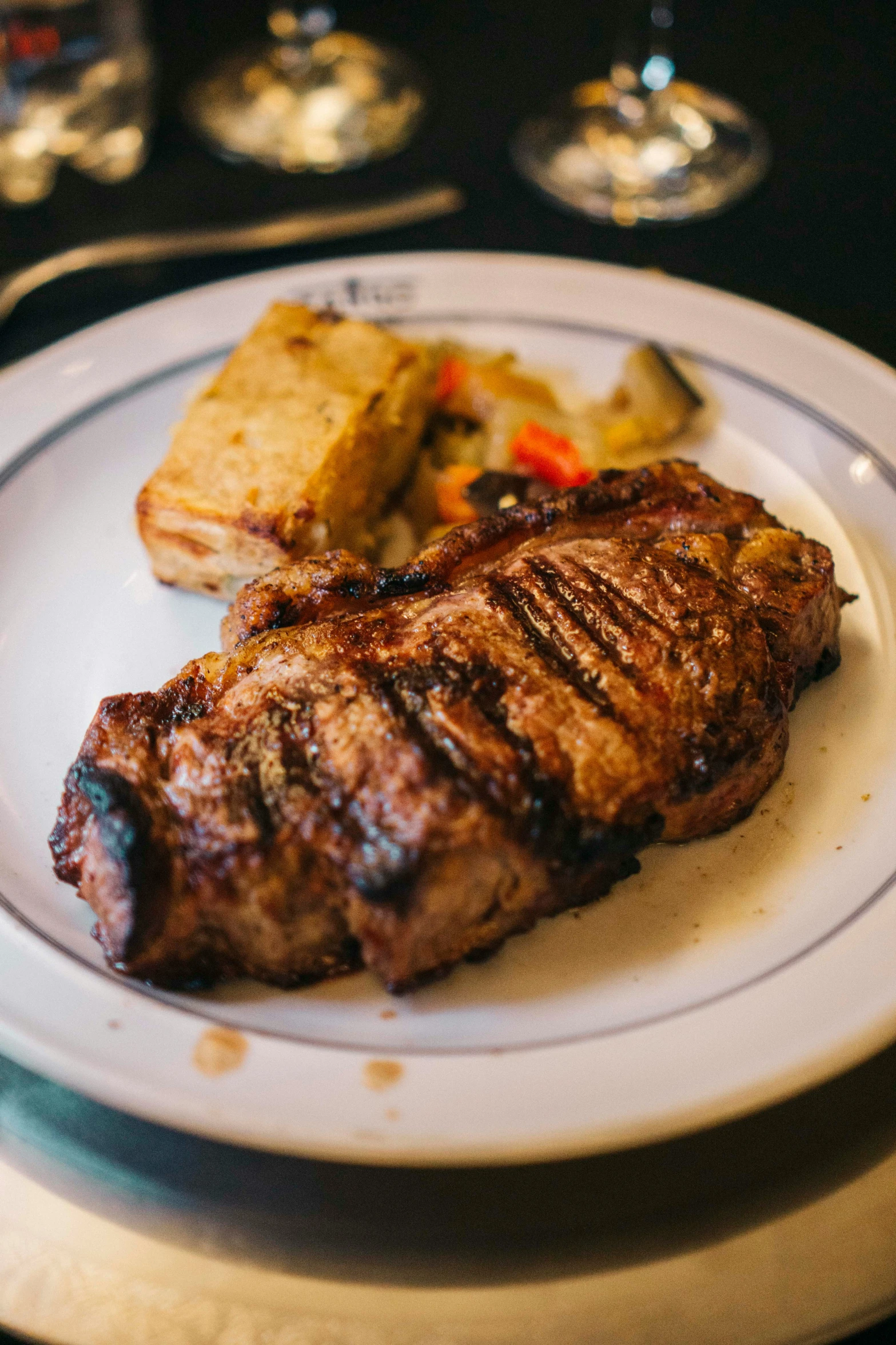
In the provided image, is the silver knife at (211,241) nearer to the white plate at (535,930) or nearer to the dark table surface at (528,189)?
the dark table surface at (528,189)

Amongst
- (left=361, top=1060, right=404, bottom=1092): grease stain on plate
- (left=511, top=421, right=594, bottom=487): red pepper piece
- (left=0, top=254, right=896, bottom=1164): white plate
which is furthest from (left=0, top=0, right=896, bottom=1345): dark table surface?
(left=361, top=1060, right=404, bottom=1092): grease stain on plate

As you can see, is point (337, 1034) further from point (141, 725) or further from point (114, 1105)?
point (141, 725)

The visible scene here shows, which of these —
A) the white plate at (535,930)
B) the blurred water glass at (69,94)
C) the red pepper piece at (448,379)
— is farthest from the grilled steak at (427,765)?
the blurred water glass at (69,94)

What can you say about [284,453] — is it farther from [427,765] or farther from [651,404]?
[427,765]

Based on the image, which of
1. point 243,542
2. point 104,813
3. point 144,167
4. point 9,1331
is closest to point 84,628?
point 243,542

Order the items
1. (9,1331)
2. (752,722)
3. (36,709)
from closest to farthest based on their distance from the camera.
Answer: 1. (9,1331)
2. (752,722)
3. (36,709)

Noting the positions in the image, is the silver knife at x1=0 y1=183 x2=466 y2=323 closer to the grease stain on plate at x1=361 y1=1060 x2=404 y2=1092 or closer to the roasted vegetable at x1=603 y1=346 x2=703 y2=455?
the roasted vegetable at x1=603 y1=346 x2=703 y2=455
